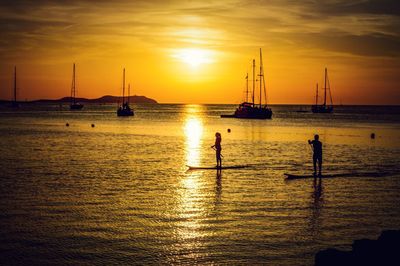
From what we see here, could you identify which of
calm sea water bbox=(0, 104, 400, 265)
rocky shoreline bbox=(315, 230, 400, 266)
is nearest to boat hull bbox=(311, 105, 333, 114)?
calm sea water bbox=(0, 104, 400, 265)

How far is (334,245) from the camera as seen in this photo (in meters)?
13.0

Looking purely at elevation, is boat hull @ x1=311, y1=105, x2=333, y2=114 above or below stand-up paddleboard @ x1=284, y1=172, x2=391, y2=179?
above

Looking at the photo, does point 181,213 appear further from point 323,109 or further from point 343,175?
point 323,109

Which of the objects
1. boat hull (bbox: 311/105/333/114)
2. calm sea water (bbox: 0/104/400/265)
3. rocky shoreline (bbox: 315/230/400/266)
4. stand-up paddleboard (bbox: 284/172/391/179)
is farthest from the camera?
boat hull (bbox: 311/105/333/114)

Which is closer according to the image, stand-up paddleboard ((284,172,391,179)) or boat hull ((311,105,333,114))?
stand-up paddleboard ((284,172,391,179))

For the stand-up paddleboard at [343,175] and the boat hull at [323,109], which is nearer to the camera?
the stand-up paddleboard at [343,175]

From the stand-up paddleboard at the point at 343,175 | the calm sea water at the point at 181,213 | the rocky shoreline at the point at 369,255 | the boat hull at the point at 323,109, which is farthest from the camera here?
the boat hull at the point at 323,109

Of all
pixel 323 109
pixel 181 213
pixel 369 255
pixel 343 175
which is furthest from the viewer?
pixel 323 109

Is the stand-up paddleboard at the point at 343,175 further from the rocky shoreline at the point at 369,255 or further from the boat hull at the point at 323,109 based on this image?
the boat hull at the point at 323,109

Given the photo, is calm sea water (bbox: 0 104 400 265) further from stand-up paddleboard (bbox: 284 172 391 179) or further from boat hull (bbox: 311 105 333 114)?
boat hull (bbox: 311 105 333 114)

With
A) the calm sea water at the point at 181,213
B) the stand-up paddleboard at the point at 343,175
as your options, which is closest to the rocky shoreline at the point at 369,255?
the calm sea water at the point at 181,213

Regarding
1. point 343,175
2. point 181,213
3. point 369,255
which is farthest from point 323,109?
point 369,255

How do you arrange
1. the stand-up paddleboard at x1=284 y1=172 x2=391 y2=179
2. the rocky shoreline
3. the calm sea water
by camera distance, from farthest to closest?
the stand-up paddleboard at x1=284 y1=172 x2=391 y2=179, the calm sea water, the rocky shoreline

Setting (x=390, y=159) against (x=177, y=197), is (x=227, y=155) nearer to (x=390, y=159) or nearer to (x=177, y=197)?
(x=390, y=159)
